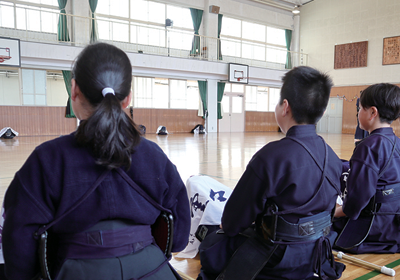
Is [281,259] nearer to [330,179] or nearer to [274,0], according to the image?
[330,179]

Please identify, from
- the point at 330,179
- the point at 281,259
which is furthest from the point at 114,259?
the point at 330,179

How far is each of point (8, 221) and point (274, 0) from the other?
17.6 meters

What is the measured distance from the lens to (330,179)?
1427 mm

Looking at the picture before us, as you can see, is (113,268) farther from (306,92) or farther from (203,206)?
(203,206)

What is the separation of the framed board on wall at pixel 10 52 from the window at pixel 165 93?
4361 millimetres

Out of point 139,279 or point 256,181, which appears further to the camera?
point 256,181

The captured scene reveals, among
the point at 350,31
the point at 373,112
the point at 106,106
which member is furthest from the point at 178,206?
the point at 350,31

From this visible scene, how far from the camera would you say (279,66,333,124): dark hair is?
142 cm

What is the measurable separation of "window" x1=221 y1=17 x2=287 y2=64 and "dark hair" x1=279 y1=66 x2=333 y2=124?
45.0 feet

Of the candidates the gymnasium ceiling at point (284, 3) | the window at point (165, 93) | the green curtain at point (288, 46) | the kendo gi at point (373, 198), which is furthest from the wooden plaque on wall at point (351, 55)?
the kendo gi at point (373, 198)

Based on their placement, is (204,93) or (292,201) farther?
(204,93)

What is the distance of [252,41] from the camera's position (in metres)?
16.5

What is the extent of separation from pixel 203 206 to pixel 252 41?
613 inches

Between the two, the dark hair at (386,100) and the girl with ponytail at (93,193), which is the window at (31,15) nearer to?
the dark hair at (386,100)
